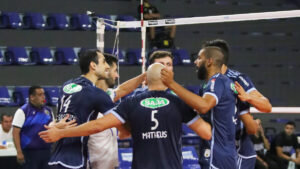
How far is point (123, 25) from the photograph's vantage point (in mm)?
9273

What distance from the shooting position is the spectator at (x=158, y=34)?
15.4 meters

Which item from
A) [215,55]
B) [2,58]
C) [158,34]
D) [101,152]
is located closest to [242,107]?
[215,55]

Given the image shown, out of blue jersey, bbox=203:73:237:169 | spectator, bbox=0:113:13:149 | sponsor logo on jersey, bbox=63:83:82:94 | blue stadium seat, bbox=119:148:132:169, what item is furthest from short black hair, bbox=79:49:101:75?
blue stadium seat, bbox=119:148:132:169

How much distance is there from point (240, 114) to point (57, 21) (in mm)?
10117

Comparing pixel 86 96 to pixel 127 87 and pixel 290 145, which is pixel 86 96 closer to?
pixel 127 87

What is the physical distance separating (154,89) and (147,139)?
1.57ft

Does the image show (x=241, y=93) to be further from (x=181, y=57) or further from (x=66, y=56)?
(x=181, y=57)

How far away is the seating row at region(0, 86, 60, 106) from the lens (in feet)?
43.2

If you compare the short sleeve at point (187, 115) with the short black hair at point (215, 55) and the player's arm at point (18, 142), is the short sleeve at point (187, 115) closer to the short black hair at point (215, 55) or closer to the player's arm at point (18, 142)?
the short black hair at point (215, 55)

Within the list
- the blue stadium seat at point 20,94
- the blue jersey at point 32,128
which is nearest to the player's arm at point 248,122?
the blue jersey at point 32,128

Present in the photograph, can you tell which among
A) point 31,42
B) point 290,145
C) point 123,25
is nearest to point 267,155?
point 290,145

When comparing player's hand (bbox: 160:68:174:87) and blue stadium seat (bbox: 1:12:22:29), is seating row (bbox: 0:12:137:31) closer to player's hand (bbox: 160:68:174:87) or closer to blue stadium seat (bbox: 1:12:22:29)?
blue stadium seat (bbox: 1:12:22:29)

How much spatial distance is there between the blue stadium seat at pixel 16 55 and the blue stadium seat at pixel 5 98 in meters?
1.03

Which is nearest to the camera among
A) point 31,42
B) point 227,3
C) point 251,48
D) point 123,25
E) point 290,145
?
point 123,25
